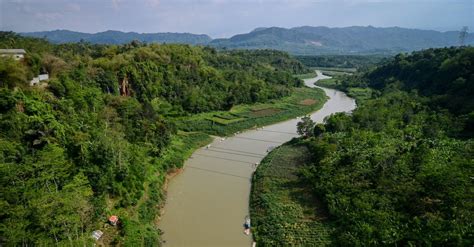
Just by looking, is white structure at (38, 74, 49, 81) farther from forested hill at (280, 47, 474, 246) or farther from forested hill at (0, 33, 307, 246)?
forested hill at (280, 47, 474, 246)

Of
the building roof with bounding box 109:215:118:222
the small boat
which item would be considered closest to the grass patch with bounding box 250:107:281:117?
the small boat

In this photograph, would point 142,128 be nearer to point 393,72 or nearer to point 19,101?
point 19,101

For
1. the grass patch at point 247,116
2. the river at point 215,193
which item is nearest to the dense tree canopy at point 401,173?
the river at point 215,193

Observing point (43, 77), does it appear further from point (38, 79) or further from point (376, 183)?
point (376, 183)

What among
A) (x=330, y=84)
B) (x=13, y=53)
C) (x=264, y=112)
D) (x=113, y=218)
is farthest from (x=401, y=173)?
(x=330, y=84)

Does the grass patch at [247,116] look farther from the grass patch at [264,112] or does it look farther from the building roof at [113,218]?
the building roof at [113,218]

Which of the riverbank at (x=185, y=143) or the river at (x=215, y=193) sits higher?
the riverbank at (x=185, y=143)

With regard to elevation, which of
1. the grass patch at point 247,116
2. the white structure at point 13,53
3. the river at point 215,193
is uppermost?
the white structure at point 13,53
